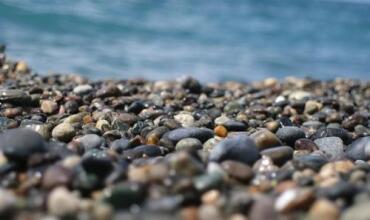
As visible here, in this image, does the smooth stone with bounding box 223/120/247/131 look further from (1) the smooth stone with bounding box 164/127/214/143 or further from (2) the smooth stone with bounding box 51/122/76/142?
(2) the smooth stone with bounding box 51/122/76/142

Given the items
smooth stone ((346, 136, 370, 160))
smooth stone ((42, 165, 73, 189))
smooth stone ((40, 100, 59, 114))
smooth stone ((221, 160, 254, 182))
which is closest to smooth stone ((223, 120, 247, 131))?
smooth stone ((346, 136, 370, 160))

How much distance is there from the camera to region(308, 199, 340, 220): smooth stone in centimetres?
183

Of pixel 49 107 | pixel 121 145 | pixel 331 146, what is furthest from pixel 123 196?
pixel 49 107

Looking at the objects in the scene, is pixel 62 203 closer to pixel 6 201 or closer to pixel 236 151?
pixel 6 201

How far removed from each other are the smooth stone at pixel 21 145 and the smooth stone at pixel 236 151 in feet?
2.42

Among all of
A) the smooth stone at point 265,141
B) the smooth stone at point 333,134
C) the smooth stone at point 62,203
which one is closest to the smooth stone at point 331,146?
the smooth stone at point 333,134

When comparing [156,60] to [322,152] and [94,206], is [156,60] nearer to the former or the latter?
[322,152]

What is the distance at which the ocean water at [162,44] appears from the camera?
10250 millimetres

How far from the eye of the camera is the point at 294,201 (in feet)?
6.27

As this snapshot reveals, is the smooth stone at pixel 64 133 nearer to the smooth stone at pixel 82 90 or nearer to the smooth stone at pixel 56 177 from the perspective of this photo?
the smooth stone at pixel 56 177

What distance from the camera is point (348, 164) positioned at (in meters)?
2.55

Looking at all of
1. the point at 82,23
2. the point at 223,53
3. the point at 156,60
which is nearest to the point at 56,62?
the point at 156,60

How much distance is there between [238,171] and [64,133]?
57.8 inches

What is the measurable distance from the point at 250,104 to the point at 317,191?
308 centimetres
